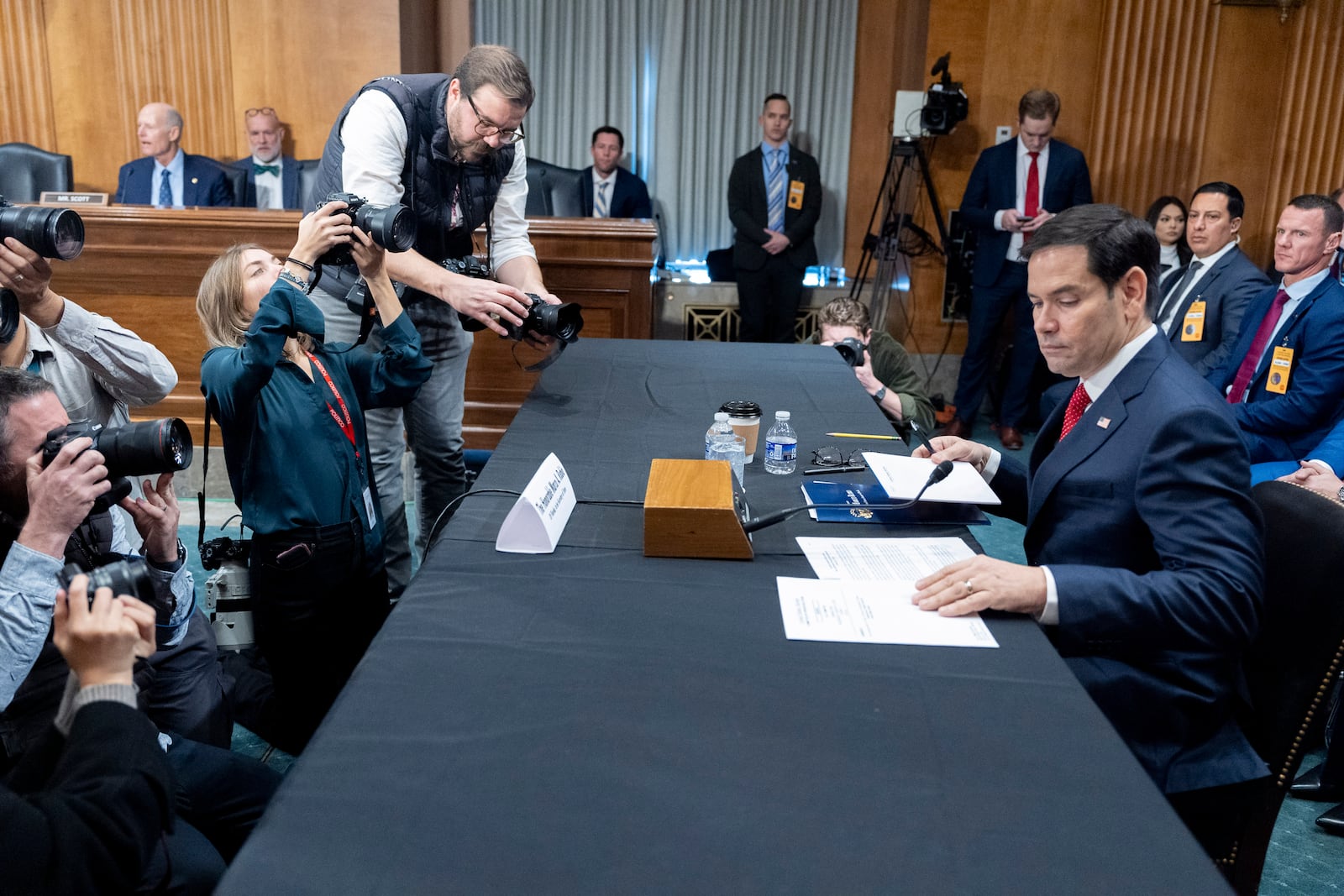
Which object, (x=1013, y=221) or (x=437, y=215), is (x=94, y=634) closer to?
(x=437, y=215)

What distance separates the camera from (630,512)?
173 centimetres

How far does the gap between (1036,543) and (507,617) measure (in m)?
0.87

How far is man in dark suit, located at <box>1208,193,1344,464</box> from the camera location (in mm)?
2959

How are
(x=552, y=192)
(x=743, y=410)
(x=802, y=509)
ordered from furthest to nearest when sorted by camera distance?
1. (x=552, y=192)
2. (x=743, y=410)
3. (x=802, y=509)

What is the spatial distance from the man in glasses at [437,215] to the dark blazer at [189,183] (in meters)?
3.21

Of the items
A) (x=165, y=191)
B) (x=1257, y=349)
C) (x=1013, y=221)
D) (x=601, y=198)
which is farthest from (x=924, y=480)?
(x=165, y=191)

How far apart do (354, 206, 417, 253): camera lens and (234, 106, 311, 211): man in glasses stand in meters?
3.93

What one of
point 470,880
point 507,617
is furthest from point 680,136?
point 470,880

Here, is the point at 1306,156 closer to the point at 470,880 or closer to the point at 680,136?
the point at 680,136

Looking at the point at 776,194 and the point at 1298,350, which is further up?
the point at 776,194

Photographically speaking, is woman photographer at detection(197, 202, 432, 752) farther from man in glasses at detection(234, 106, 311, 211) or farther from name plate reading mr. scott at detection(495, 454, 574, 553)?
man in glasses at detection(234, 106, 311, 211)

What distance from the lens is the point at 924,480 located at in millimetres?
1843

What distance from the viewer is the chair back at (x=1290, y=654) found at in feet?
4.65

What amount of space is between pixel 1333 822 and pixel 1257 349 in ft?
5.54
